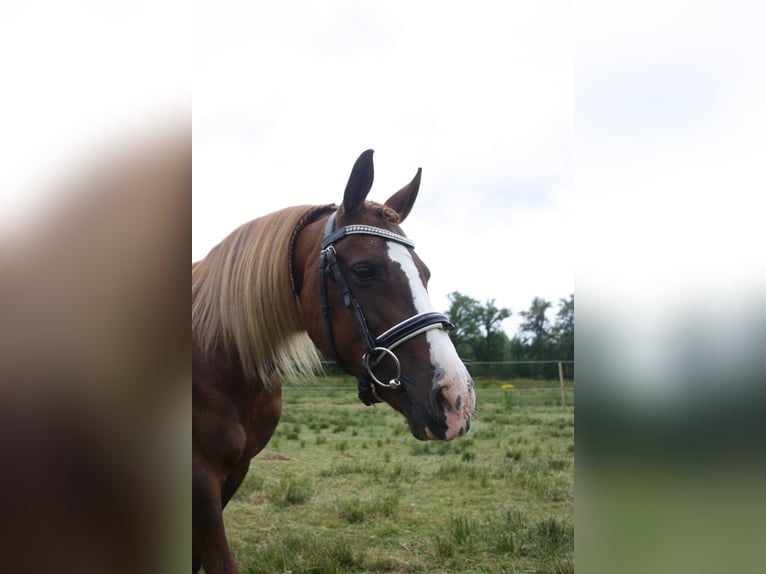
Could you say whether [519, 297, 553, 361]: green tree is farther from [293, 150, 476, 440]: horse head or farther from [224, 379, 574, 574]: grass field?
[293, 150, 476, 440]: horse head

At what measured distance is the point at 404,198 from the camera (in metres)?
2.05

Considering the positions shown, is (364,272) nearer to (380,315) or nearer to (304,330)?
(380,315)

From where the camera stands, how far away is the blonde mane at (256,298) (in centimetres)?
178

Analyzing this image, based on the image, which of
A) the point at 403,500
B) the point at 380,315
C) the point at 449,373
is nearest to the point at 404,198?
the point at 380,315

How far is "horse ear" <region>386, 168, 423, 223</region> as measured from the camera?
2.04 meters

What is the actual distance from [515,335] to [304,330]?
9049 millimetres
